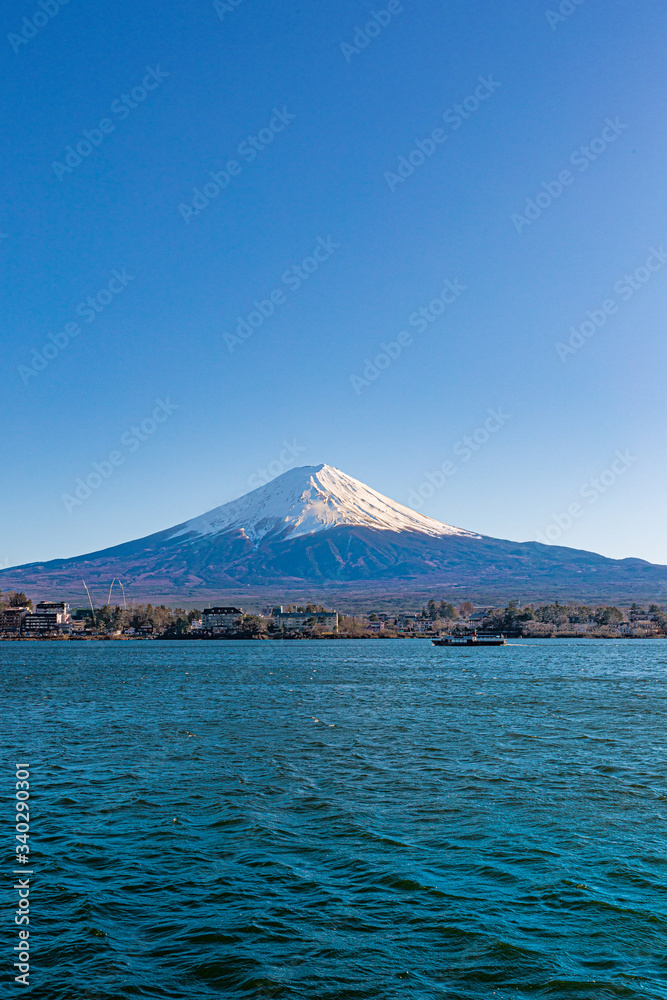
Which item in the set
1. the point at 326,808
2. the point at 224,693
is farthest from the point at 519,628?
the point at 326,808

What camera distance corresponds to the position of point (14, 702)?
149ft

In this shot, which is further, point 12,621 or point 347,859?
point 12,621

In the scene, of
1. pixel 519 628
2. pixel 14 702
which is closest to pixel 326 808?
pixel 14 702

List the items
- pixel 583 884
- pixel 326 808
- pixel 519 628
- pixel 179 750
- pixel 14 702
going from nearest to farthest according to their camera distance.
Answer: pixel 583 884
pixel 326 808
pixel 179 750
pixel 14 702
pixel 519 628

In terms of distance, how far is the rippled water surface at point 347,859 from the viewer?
10766 millimetres

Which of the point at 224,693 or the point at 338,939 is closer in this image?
the point at 338,939

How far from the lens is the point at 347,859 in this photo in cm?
1548

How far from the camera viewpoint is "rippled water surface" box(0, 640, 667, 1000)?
35.3 ft

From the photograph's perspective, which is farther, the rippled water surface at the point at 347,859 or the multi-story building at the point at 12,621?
the multi-story building at the point at 12,621

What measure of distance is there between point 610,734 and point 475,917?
2200 cm

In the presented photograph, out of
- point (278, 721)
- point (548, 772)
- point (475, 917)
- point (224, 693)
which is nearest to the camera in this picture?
point (475, 917)

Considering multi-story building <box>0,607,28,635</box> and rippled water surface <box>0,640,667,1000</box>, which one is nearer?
rippled water surface <box>0,640,667,1000</box>

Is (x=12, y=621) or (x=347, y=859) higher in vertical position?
(x=347, y=859)

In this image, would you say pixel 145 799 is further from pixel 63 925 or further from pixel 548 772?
pixel 548 772
